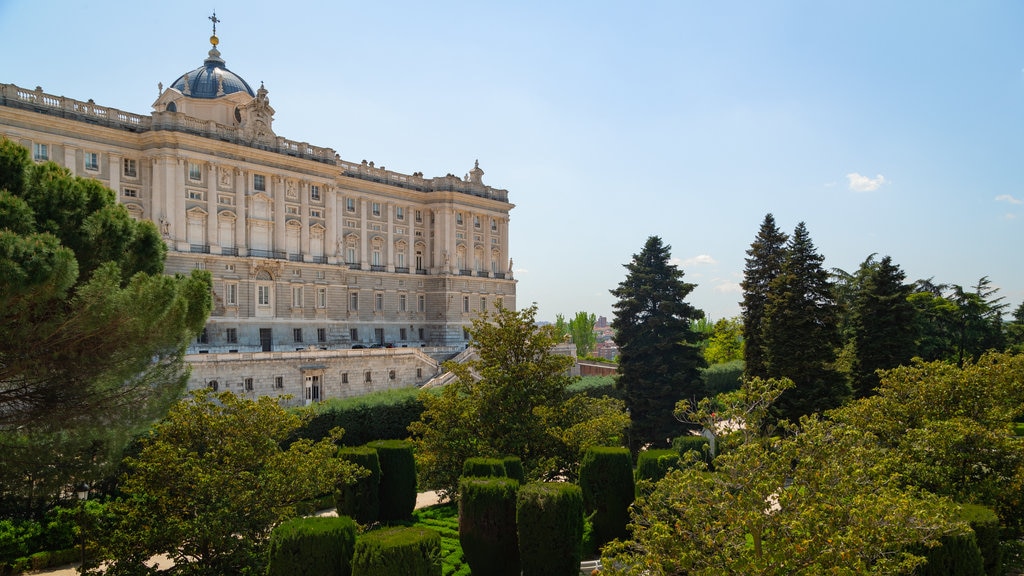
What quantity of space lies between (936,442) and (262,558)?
1367cm

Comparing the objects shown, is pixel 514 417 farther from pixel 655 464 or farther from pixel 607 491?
pixel 655 464

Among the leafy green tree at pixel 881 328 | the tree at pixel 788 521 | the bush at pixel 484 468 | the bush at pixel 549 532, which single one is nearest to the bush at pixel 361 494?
the bush at pixel 484 468

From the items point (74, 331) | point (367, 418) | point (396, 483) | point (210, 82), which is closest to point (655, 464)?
point (396, 483)

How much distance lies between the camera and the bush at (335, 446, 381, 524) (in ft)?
61.5

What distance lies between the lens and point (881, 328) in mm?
31047

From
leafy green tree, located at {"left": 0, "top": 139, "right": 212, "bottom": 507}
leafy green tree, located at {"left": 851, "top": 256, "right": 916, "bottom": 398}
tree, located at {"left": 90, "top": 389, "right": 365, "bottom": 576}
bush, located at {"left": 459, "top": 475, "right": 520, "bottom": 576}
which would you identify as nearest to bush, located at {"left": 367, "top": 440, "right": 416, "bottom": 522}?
tree, located at {"left": 90, "top": 389, "right": 365, "bottom": 576}

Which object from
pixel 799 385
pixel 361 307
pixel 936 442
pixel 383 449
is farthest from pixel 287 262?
pixel 936 442

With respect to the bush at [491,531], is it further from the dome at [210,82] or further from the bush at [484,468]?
the dome at [210,82]

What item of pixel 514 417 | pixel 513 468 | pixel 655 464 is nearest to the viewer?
pixel 655 464

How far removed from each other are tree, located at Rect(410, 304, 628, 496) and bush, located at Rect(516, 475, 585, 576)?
4.87 meters

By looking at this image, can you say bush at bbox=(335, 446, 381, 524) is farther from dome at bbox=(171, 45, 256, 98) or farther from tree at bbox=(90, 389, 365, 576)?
dome at bbox=(171, 45, 256, 98)

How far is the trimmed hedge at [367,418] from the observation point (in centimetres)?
2700

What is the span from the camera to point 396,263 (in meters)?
56.1

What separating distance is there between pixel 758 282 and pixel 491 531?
2304 centimetres
